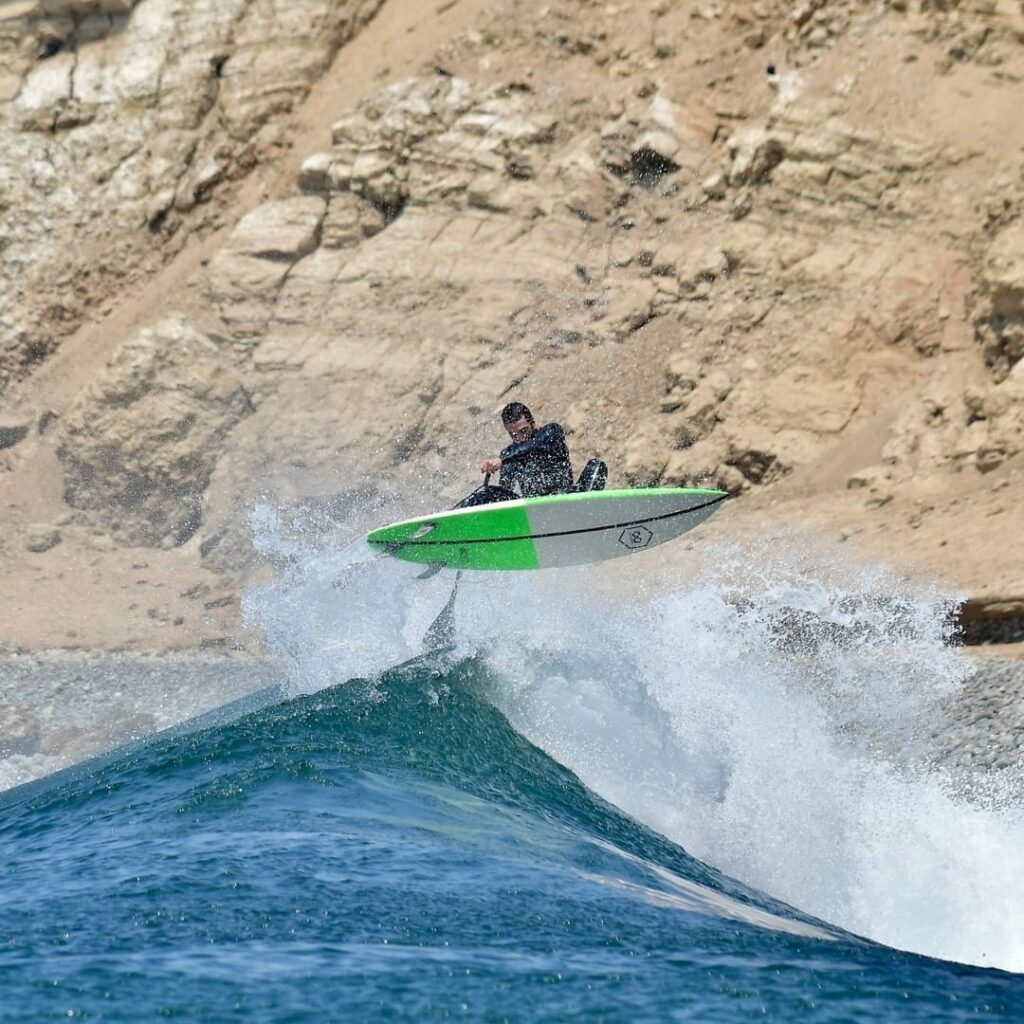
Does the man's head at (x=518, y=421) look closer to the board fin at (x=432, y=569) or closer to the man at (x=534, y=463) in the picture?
the man at (x=534, y=463)

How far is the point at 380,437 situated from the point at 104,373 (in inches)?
184

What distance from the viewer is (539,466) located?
1101cm

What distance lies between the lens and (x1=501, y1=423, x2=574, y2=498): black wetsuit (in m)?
10.9

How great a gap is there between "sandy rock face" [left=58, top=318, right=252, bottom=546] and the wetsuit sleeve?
11.2 meters

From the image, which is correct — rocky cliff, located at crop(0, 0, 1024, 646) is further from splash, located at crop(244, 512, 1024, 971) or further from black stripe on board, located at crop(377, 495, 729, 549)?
black stripe on board, located at crop(377, 495, 729, 549)

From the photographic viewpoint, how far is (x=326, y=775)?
7.77 m

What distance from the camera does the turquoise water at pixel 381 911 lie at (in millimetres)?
4531

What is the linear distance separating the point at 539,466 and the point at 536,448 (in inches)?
6.1

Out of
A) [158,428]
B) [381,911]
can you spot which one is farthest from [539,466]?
[158,428]

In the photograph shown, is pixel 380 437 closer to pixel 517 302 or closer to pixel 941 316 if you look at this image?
pixel 517 302

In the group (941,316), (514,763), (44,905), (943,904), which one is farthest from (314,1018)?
(941,316)

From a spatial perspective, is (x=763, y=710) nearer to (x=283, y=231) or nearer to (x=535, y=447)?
(x=535, y=447)

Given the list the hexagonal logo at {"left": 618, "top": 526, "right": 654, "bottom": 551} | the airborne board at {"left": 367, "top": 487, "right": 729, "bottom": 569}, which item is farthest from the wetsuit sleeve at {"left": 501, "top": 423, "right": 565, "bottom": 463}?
the hexagonal logo at {"left": 618, "top": 526, "right": 654, "bottom": 551}

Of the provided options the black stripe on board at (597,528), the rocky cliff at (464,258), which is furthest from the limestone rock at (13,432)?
the black stripe on board at (597,528)
